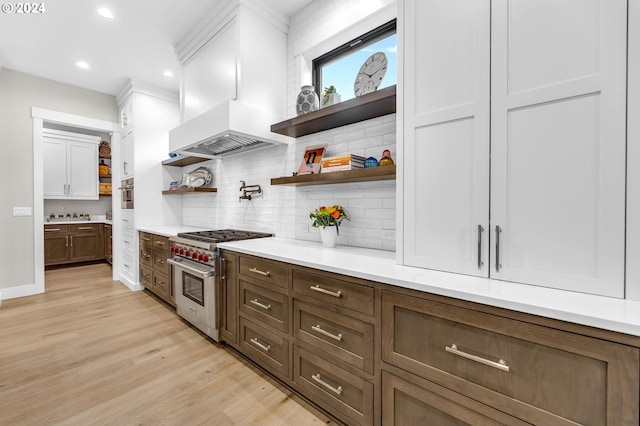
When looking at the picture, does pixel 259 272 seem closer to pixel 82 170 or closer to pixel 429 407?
pixel 429 407

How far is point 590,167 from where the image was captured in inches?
41.1

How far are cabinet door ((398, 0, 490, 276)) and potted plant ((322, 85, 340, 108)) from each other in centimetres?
85

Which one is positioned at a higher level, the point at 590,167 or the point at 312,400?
the point at 590,167

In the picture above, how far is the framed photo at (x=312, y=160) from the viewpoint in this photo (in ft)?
8.01

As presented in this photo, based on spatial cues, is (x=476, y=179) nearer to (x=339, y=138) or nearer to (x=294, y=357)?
(x=339, y=138)

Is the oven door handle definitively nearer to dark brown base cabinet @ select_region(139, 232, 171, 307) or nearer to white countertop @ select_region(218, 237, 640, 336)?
dark brown base cabinet @ select_region(139, 232, 171, 307)

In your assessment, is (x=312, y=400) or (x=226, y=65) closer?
(x=312, y=400)

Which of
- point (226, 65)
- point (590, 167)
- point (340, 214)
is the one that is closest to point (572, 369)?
point (590, 167)

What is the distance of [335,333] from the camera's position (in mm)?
1570

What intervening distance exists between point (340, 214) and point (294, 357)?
3.52 feet

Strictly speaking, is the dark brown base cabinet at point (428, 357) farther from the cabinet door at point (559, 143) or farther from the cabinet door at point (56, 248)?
the cabinet door at point (56, 248)

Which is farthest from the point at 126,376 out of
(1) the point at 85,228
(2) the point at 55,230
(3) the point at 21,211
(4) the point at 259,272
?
(1) the point at 85,228

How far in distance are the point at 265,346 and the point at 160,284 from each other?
7.28 feet

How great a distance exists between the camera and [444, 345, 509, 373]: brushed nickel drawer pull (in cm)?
103
